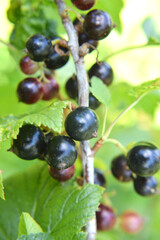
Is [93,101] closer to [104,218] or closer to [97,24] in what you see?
[97,24]

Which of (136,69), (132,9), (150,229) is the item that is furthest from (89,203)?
(132,9)

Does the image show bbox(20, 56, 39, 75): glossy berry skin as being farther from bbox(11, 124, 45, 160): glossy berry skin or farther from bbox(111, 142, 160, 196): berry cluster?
bbox(111, 142, 160, 196): berry cluster

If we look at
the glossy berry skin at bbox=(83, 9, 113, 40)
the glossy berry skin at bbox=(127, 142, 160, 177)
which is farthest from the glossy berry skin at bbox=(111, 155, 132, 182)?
the glossy berry skin at bbox=(83, 9, 113, 40)

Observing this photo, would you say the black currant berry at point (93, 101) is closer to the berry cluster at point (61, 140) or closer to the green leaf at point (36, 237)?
the berry cluster at point (61, 140)

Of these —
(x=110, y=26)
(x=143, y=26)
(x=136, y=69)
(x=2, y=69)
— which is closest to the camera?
(x=110, y=26)

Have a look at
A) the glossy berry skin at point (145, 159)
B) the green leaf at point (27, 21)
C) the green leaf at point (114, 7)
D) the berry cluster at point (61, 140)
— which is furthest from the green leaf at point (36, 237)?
the green leaf at point (114, 7)

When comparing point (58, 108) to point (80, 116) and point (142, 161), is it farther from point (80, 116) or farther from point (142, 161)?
point (142, 161)
